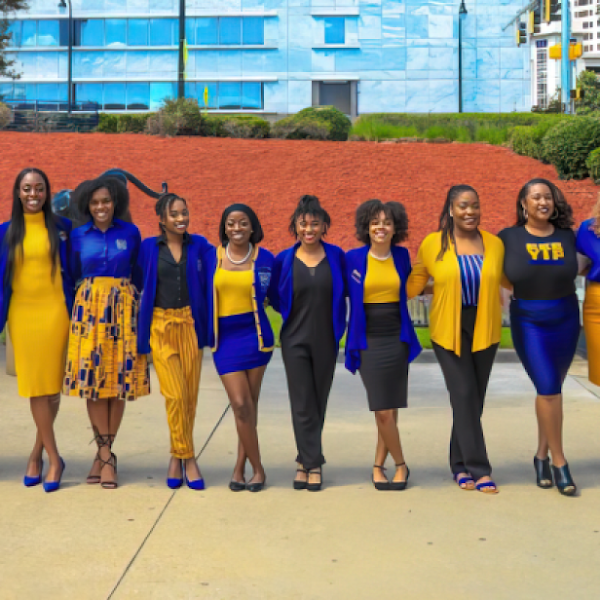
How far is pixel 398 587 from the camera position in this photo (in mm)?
3959

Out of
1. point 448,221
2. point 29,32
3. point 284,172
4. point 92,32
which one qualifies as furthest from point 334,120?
point 29,32

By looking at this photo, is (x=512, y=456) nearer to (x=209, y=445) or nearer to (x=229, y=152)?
(x=209, y=445)

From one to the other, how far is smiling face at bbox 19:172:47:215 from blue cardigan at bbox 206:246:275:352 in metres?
1.03

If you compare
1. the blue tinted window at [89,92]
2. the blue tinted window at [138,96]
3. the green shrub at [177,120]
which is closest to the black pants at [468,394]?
the green shrub at [177,120]

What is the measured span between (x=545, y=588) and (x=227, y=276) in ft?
7.68

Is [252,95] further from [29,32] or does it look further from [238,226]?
[238,226]

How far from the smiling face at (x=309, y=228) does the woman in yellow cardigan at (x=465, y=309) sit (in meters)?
0.62

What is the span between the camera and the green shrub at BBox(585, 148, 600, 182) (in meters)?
21.4

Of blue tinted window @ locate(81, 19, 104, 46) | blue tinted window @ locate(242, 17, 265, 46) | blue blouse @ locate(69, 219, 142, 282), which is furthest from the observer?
blue tinted window @ locate(81, 19, 104, 46)

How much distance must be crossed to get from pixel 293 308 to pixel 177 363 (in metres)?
0.71

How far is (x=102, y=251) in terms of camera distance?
5.32m

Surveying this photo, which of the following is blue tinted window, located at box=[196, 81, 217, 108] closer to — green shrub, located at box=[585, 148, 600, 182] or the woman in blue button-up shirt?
green shrub, located at box=[585, 148, 600, 182]

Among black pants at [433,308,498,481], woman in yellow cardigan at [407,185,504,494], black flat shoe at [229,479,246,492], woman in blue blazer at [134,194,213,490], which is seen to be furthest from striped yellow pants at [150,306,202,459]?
black pants at [433,308,498,481]

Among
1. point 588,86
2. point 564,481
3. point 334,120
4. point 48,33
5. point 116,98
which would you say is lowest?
point 564,481
